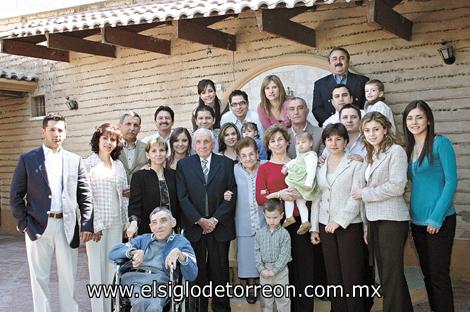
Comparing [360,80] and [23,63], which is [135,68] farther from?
[360,80]

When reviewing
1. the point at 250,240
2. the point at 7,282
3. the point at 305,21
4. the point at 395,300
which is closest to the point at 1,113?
the point at 7,282

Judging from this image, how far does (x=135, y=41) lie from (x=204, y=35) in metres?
1.47

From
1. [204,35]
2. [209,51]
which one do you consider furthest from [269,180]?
[209,51]

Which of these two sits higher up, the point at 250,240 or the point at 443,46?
the point at 443,46

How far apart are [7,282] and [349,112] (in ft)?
17.7

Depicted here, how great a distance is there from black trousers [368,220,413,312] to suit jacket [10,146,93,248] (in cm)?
263

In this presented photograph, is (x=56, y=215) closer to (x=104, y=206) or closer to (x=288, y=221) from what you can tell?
(x=104, y=206)

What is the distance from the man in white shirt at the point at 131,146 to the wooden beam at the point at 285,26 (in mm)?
2259

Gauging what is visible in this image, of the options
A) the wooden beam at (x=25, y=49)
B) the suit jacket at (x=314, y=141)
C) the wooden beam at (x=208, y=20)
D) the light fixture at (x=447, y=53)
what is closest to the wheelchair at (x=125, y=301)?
the suit jacket at (x=314, y=141)

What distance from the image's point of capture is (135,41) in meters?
9.48

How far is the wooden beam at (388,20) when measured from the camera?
6616mm

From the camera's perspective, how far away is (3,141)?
13844 millimetres

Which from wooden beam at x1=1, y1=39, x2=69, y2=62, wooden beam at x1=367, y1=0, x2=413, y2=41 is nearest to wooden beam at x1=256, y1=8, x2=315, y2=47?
wooden beam at x1=367, y1=0, x2=413, y2=41

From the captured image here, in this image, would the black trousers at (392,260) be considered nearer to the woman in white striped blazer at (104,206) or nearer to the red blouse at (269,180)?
the red blouse at (269,180)
